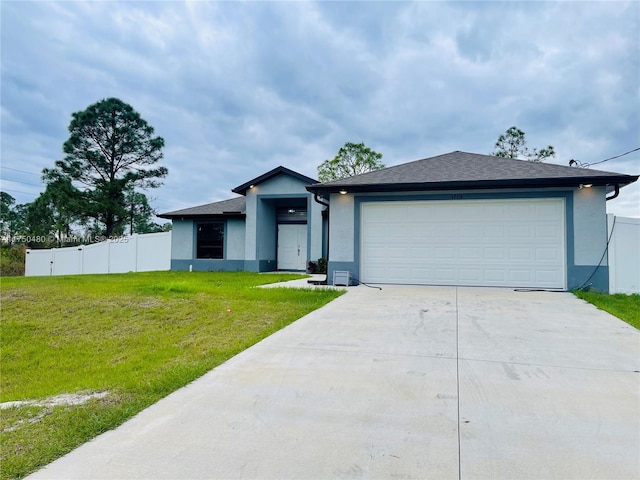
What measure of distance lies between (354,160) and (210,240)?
14278 mm

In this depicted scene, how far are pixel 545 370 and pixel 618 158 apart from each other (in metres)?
13.4

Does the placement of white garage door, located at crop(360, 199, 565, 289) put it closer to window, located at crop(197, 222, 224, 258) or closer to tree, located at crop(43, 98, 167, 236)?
window, located at crop(197, 222, 224, 258)

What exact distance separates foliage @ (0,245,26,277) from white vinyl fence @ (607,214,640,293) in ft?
95.0

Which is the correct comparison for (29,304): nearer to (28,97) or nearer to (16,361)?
(16,361)

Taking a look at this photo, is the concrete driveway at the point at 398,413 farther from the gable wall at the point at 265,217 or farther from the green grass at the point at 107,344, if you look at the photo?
the gable wall at the point at 265,217

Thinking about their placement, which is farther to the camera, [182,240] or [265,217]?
[182,240]

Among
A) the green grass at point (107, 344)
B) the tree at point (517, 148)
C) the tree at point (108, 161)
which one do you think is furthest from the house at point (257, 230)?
the tree at point (517, 148)

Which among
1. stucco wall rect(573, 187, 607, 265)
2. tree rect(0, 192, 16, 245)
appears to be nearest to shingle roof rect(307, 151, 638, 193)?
stucco wall rect(573, 187, 607, 265)

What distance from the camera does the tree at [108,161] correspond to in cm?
2447

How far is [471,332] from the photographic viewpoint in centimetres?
510

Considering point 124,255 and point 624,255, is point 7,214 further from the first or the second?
point 624,255

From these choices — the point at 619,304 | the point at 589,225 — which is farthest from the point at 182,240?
the point at 619,304

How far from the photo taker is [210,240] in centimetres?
1762

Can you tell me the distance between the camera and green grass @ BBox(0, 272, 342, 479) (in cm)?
258
